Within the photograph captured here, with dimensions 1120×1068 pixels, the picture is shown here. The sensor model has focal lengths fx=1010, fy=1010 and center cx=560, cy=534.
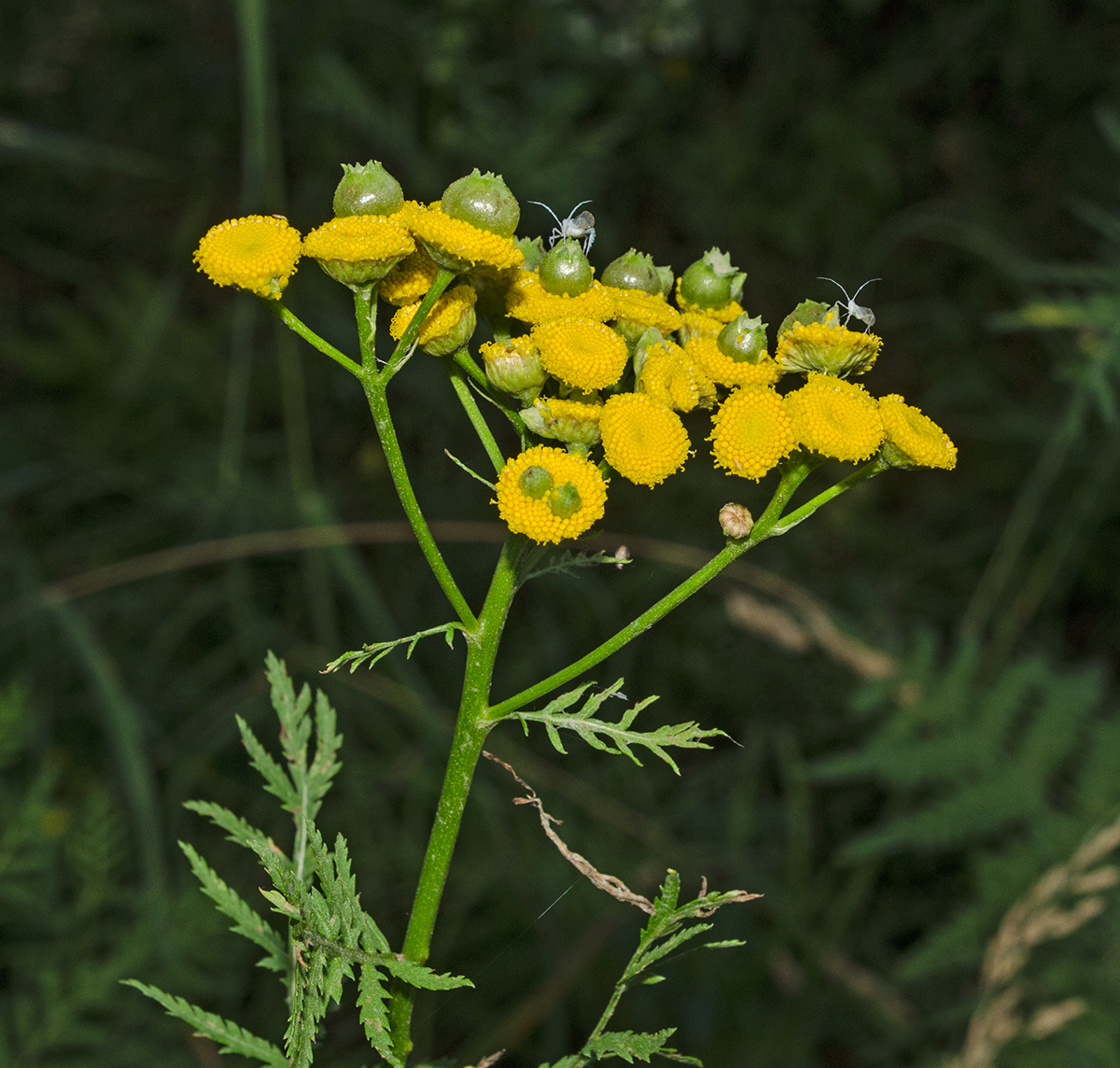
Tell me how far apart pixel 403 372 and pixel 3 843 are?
8.44 feet

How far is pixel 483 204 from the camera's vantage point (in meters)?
1.51

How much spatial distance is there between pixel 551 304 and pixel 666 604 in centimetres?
53

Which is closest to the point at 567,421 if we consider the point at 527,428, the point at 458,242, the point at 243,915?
the point at 527,428

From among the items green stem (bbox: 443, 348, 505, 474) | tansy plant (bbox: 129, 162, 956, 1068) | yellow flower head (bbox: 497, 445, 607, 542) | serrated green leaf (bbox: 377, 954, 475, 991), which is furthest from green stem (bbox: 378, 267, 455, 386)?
serrated green leaf (bbox: 377, 954, 475, 991)

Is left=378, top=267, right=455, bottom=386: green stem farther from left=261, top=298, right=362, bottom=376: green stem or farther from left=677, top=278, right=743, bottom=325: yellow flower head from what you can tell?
left=677, top=278, right=743, bottom=325: yellow flower head

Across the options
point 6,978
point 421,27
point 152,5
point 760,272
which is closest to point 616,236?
point 760,272

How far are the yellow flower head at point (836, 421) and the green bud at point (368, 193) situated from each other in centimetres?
68

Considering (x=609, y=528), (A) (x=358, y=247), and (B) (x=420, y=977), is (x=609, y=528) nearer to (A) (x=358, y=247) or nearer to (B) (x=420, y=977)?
(A) (x=358, y=247)

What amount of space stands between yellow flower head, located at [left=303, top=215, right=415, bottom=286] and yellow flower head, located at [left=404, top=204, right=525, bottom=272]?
0.10 feet

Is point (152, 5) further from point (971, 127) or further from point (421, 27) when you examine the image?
point (971, 127)

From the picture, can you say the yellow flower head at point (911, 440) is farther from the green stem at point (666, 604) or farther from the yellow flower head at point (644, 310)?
the yellow flower head at point (644, 310)

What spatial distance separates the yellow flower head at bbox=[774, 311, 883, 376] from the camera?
159 centimetres

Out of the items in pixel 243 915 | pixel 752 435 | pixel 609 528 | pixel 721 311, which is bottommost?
pixel 243 915

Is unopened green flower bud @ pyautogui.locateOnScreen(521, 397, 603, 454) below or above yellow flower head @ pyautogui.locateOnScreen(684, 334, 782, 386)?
below
